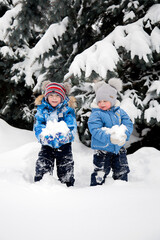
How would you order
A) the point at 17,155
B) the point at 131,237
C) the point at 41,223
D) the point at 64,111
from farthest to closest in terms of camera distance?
1. the point at 17,155
2. the point at 64,111
3. the point at 41,223
4. the point at 131,237

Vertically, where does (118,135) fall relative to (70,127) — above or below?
below

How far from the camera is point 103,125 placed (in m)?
2.88

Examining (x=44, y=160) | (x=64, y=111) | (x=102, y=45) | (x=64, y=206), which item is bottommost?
(x=64, y=206)

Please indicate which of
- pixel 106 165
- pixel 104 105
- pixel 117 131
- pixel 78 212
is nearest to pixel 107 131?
pixel 117 131

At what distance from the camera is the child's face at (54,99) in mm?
2922

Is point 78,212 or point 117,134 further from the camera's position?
point 117,134

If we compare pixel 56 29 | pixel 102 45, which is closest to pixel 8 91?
pixel 56 29

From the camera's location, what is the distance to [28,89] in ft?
20.9

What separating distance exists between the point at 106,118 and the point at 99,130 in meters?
0.23

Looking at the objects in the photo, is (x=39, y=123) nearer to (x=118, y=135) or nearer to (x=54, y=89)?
(x=54, y=89)

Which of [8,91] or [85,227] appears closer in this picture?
[85,227]

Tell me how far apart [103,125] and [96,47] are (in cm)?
154

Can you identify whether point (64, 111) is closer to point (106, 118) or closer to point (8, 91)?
point (106, 118)

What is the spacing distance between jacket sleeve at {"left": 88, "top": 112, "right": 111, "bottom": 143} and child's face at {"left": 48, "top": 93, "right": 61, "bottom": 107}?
1.77 ft
